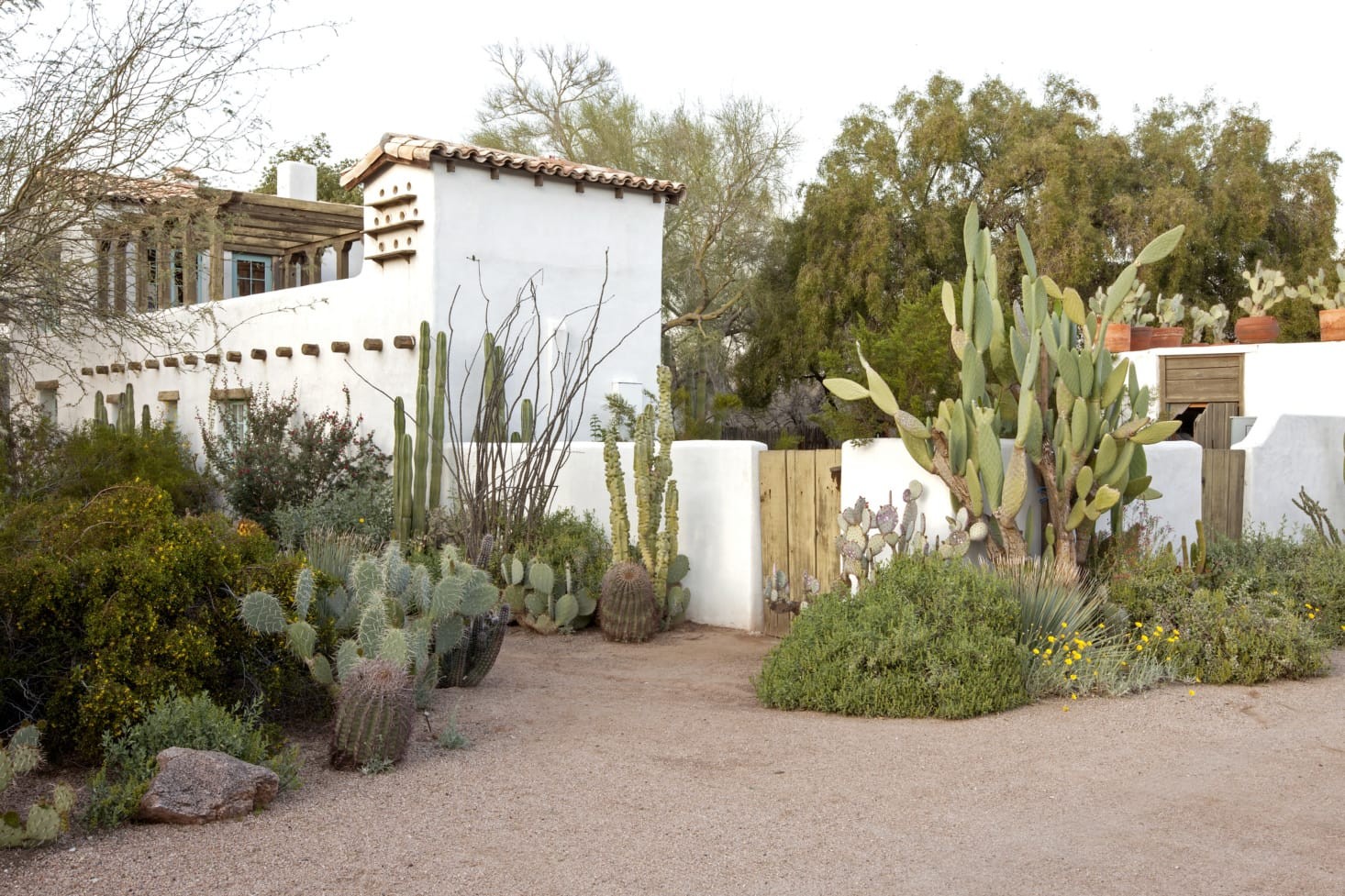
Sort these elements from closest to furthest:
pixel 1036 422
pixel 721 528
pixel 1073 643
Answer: pixel 1073 643 → pixel 1036 422 → pixel 721 528

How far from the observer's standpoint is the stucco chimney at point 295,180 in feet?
67.9

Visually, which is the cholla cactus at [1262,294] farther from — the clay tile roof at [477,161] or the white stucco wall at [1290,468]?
the clay tile roof at [477,161]

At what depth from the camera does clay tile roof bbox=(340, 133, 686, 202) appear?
13539 mm

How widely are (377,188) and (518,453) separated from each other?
15.1 feet

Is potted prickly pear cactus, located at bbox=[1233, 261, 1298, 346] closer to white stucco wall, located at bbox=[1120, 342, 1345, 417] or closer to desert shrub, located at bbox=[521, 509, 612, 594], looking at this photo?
white stucco wall, located at bbox=[1120, 342, 1345, 417]

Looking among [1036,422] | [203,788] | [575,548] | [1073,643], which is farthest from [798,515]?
[203,788]

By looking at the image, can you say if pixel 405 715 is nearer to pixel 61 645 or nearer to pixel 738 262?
pixel 61 645

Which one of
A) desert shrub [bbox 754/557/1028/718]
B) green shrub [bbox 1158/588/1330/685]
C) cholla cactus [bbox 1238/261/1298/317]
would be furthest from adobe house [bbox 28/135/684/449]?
cholla cactus [bbox 1238/261/1298/317]

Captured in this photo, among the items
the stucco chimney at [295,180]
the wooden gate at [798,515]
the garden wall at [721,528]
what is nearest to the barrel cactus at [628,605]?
Result: the garden wall at [721,528]

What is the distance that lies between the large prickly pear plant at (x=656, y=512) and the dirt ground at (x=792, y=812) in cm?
303

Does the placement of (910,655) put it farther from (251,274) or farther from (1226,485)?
(251,274)

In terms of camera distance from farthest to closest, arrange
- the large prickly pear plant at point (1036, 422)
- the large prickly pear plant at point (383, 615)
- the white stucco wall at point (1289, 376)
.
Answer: the white stucco wall at point (1289, 376)
the large prickly pear plant at point (1036, 422)
the large prickly pear plant at point (383, 615)

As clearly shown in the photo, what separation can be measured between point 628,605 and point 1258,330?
32.0ft

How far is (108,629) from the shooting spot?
5.36 meters
